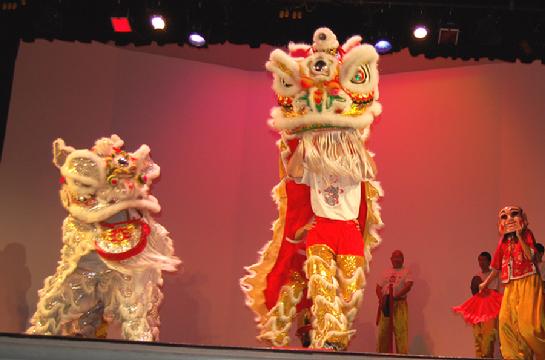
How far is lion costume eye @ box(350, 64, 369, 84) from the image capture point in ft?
13.0

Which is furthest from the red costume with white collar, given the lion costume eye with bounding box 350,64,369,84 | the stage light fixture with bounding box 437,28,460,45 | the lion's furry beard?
the stage light fixture with bounding box 437,28,460,45

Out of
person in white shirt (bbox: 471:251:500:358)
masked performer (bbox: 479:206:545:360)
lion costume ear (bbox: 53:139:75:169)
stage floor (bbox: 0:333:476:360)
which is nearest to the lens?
stage floor (bbox: 0:333:476:360)

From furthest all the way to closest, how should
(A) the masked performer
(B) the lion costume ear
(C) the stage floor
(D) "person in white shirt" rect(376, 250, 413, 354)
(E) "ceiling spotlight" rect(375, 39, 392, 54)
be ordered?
(D) "person in white shirt" rect(376, 250, 413, 354) < (E) "ceiling spotlight" rect(375, 39, 392, 54) < (A) the masked performer < (B) the lion costume ear < (C) the stage floor

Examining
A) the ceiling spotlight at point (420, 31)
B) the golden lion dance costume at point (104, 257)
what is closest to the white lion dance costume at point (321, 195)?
the golden lion dance costume at point (104, 257)

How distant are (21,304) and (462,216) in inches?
140

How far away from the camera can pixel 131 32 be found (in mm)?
5914

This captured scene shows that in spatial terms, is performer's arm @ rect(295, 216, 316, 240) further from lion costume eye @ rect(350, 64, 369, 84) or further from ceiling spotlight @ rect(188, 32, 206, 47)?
ceiling spotlight @ rect(188, 32, 206, 47)

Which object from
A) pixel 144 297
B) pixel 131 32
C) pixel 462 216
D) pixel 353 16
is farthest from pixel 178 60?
pixel 144 297

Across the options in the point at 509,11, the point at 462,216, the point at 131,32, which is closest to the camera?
the point at 509,11

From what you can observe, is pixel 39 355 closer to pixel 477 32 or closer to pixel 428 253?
pixel 477 32

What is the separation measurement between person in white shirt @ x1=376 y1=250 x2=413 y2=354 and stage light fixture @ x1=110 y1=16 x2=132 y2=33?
2694mm

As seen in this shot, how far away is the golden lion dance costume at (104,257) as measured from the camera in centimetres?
393

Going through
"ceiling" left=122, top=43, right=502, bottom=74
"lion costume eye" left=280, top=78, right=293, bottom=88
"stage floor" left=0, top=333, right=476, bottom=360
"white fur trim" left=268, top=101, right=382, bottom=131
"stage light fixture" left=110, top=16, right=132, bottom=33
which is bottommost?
"stage floor" left=0, top=333, right=476, bottom=360

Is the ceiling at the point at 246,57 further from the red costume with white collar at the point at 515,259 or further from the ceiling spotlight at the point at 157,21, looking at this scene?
the red costume with white collar at the point at 515,259
